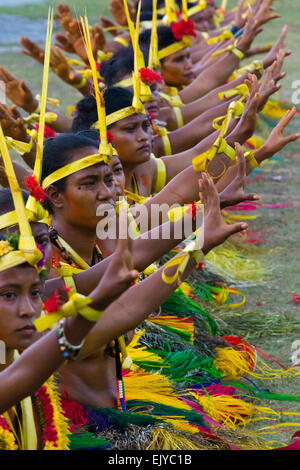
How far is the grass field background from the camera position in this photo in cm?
432

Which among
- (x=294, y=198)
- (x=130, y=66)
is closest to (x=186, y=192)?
(x=130, y=66)

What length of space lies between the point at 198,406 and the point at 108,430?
1.95 ft

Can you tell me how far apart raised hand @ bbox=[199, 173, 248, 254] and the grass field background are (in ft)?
2.72

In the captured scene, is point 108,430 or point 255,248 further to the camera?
point 255,248

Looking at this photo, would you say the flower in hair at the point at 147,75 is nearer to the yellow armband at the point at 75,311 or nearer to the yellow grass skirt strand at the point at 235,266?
the yellow grass skirt strand at the point at 235,266

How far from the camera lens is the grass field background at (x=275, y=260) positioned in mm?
4318

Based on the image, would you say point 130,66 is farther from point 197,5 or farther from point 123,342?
point 197,5

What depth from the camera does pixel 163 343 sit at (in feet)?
12.6

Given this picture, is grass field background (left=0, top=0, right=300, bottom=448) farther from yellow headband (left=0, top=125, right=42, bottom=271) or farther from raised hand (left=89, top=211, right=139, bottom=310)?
raised hand (left=89, top=211, right=139, bottom=310)

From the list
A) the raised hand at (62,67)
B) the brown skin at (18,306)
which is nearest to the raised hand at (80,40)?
the raised hand at (62,67)

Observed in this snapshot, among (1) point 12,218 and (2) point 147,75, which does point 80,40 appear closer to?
(2) point 147,75

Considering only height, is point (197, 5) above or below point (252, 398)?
above

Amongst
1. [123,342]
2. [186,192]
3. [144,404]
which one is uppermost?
[186,192]

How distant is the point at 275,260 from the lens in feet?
18.1
